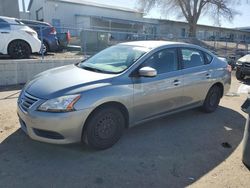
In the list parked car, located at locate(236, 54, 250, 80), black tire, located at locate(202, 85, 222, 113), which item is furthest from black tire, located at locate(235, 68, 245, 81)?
black tire, located at locate(202, 85, 222, 113)

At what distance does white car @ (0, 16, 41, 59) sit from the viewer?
27.1ft

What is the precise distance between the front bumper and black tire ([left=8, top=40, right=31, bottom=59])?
5.89m

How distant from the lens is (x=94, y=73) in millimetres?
3895

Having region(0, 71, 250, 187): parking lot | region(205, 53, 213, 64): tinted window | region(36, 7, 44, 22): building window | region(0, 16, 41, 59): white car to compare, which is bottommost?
region(0, 71, 250, 187): parking lot

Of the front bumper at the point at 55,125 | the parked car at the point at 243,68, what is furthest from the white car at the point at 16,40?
the parked car at the point at 243,68

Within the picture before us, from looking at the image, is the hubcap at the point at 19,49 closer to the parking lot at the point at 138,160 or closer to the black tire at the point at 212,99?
the parking lot at the point at 138,160

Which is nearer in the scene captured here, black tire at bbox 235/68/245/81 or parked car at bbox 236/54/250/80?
parked car at bbox 236/54/250/80

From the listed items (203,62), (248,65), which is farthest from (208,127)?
(248,65)

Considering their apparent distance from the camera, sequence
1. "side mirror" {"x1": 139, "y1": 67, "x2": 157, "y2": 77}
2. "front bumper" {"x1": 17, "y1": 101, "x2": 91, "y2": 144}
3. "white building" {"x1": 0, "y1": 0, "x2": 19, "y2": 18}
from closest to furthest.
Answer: "front bumper" {"x1": 17, "y1": 101, "x2": 91, "y2": 144}
"side mirror" {"x1": 139, "y1": 67, "x2": 157, "y2": 77}
"white building" {"x1": 0, "y1": 0, "x2": 19, "y2": 18}

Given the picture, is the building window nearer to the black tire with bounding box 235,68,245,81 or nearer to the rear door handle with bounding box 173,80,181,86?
the black tire with bounding box 235,68,245,81

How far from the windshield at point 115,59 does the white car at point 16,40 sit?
490cm

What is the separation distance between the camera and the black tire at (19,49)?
333 inches

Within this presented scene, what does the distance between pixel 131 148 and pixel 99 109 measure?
850 millimetres

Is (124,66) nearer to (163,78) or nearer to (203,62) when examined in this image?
(163,78)
